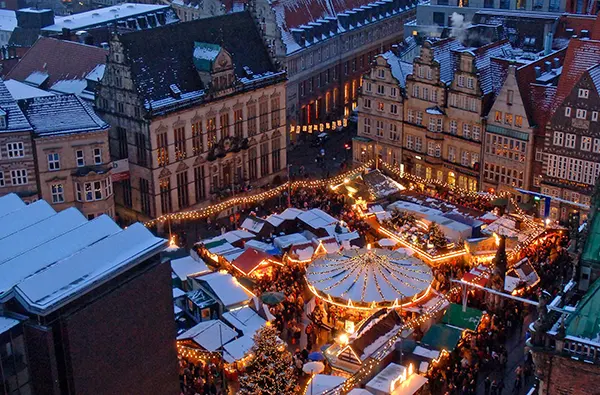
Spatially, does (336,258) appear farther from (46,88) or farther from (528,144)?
(46,88)

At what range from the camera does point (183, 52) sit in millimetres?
79750

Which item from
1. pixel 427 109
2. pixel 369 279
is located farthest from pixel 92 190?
pixel 427 109

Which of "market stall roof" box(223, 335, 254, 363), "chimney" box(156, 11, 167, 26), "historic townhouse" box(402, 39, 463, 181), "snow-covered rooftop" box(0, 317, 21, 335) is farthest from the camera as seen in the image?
"chimney" box(156, 11, 167, 26)

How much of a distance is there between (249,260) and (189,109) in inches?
710

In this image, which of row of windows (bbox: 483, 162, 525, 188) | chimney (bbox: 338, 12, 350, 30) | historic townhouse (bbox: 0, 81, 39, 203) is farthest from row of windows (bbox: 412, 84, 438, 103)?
historic townhouse (bbox: 0, 81, 39, 203)

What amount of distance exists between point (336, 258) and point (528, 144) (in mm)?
23958

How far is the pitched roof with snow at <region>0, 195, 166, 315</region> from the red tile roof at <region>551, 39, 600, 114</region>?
44850mm

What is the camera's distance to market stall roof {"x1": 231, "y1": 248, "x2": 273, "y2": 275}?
65438mm

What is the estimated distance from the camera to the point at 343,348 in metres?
53.8

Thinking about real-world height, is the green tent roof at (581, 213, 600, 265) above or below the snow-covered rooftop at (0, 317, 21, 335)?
above

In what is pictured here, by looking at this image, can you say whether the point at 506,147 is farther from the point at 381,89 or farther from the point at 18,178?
the point at 18,178

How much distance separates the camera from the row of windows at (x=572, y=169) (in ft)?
241

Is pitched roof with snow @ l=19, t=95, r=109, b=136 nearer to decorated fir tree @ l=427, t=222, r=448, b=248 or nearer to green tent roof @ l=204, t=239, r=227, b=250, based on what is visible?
green tent roof @ l=204, t=239, r=227, b=250

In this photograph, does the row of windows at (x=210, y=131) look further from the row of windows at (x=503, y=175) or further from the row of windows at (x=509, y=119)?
the row of windows at (x=509, y=119)
